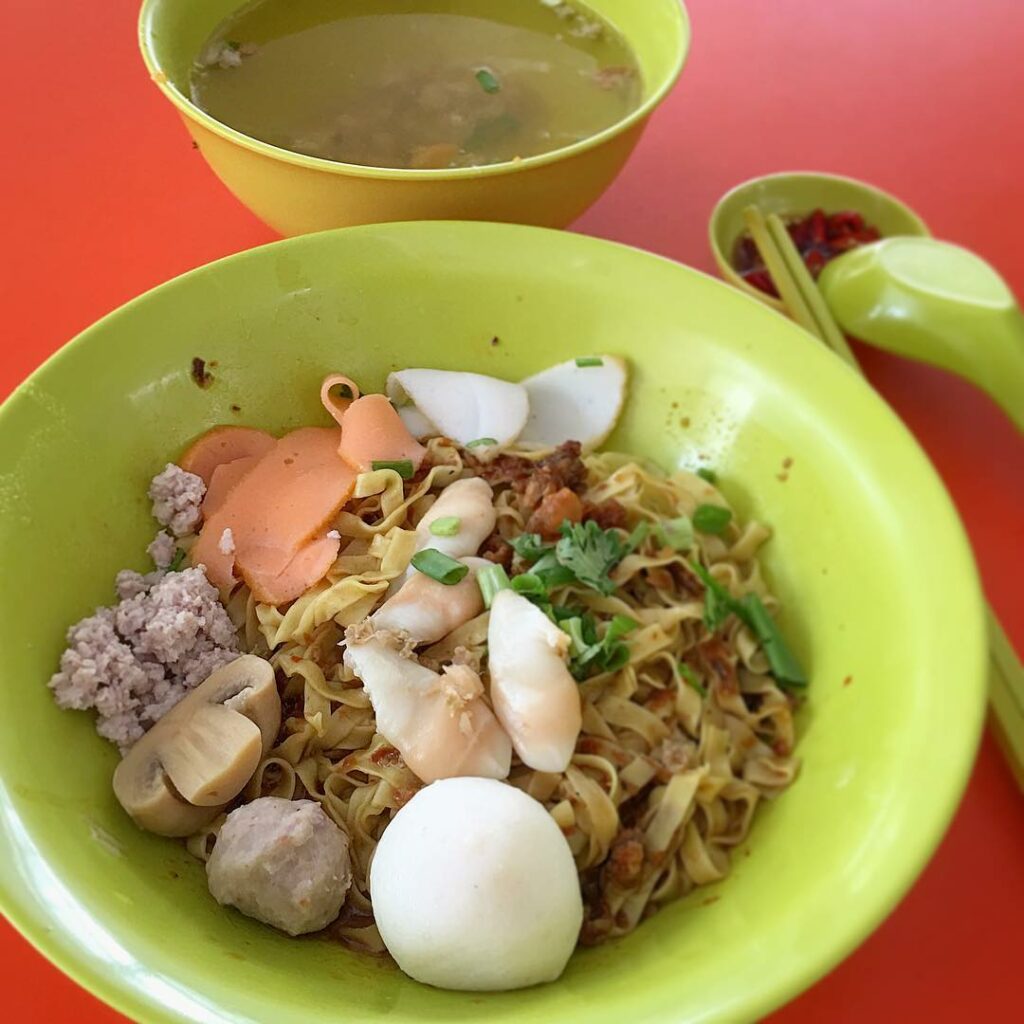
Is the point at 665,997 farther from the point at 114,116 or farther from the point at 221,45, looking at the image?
the point at 114,116

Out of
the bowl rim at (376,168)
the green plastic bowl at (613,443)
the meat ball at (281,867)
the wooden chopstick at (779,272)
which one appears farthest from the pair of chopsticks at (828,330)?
the meat ball at (281,867)

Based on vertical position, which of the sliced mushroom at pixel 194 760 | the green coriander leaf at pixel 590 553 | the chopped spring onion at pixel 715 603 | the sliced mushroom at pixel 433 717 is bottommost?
the sliced mushroom at pixel 194 760

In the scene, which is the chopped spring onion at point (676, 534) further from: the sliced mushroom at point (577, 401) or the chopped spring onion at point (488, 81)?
the chopped spring onion at point (488, 81)

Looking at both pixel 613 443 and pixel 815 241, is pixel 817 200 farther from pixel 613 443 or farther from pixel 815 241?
pixel 613 443

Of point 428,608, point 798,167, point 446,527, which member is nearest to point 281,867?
point 428,608

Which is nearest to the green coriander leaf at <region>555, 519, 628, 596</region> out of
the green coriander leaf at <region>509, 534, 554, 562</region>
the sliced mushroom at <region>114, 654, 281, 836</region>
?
the green coriander leaf at <region>509, 534, 554, 562</region>

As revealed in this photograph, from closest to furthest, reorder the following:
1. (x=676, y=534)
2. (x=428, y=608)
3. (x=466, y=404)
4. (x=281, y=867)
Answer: (x=281, y=867)
(x=428, y=608)
(x=676, y=534)
(x=466, y=404)
